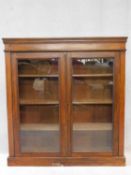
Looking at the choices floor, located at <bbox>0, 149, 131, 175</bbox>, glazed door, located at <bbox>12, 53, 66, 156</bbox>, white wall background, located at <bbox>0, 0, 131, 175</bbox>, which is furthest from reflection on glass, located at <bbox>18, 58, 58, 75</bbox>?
floor, located at <bbox>0, 149, 131, 175</bbox>

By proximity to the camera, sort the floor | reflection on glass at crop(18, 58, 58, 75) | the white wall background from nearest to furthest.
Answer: the floor < reflection on glass at crop(18, 58, 58, 75) < the white wall background

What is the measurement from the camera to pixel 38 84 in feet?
8.74

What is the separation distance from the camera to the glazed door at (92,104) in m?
2.57

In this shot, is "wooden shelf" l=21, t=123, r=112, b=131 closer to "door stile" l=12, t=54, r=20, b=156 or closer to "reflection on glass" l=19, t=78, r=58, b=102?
"door stile" l=12, t=54, r=20, b=156

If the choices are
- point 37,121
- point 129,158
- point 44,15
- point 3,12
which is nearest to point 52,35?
point 44,15

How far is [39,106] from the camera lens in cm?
271

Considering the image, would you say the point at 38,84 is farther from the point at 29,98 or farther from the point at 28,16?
the point at 28,16

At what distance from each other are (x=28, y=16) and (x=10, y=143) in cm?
158

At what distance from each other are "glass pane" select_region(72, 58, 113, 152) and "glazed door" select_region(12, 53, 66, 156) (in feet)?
0.58

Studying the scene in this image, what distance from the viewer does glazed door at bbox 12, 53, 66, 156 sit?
2557 millimetres

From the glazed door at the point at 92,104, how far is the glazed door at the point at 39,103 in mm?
127
